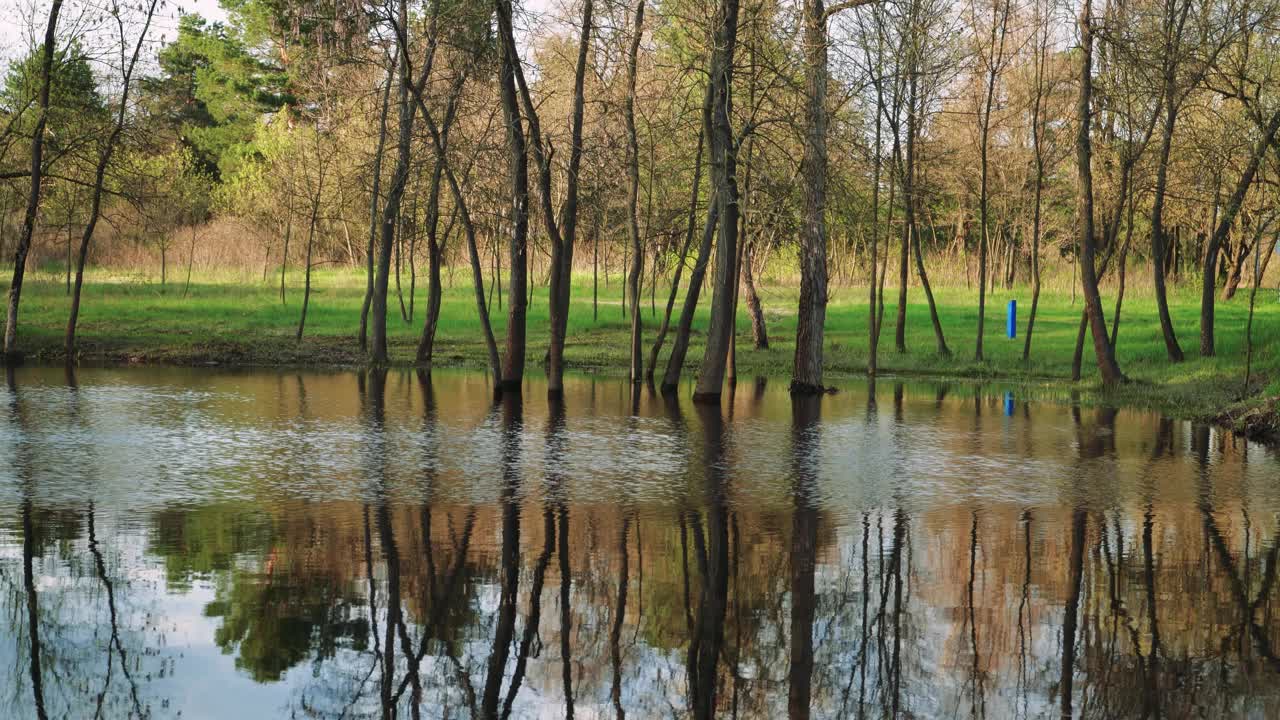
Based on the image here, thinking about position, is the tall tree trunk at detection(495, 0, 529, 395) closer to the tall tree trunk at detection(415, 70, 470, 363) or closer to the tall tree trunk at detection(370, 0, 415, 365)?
the tall tree trunk at detection(415, 70, 470, 363)

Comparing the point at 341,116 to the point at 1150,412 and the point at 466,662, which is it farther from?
the point at 466,662

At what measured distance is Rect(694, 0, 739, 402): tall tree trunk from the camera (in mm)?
26422

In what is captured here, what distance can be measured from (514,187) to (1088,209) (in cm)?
1319

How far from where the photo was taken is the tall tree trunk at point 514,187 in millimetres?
28172

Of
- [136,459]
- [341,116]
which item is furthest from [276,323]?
[136,459]

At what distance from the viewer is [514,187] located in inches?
1136

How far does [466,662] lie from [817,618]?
2.89 m

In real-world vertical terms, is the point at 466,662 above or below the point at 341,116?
below

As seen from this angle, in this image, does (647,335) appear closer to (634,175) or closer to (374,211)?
(374,211)

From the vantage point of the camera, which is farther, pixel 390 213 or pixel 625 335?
pixel 625 335

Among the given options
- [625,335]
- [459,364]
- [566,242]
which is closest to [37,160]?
[459,364]

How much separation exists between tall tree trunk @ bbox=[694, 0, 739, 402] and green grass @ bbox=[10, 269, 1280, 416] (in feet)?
28.6

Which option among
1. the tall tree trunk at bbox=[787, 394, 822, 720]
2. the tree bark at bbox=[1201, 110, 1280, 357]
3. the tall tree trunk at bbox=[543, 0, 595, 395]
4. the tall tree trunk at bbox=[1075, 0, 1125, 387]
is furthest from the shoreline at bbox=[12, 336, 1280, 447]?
the tall tree trunk at bbox=[787, 394, 822, 720]

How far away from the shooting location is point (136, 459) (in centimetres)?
1828
